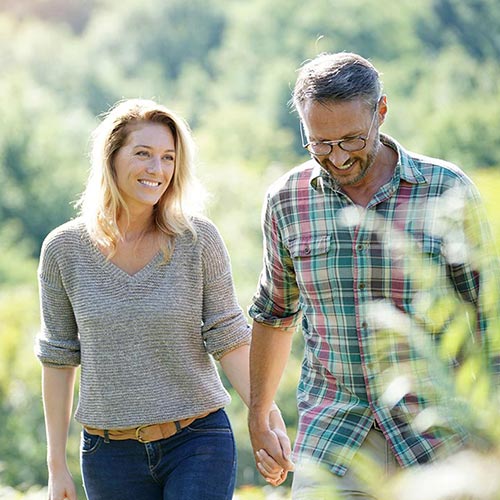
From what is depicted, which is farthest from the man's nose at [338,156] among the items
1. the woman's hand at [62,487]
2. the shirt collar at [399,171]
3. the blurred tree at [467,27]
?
the blurred tree at [467,27]

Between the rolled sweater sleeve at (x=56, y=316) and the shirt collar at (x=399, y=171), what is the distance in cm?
96

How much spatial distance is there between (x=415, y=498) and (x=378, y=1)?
280ft

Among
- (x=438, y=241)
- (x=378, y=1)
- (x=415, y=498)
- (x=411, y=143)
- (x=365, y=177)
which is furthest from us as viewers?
(x=378, y=1)

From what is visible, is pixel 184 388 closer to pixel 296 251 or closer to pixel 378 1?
pixel 296 251

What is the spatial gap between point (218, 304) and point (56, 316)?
490 mm

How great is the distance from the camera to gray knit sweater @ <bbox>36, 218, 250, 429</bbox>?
141 inches

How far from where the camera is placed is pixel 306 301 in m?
3.14

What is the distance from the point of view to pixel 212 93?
8519 centimetres

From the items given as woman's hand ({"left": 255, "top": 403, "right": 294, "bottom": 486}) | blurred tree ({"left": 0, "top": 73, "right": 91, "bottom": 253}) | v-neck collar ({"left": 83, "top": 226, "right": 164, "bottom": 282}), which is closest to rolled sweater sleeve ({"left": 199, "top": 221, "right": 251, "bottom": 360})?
v-neck collar ({"left": 83, "top": 226, "right": 164, "bottom": 282})

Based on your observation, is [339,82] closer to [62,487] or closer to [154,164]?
[154,164]

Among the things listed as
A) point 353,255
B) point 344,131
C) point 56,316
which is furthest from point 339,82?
point 56,316

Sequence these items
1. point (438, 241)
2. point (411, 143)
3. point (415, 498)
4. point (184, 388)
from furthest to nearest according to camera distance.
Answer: point (411, 143) → point (184, 388) → point (438, 241) → point (415, 498)

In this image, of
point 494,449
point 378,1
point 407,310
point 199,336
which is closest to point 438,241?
point 407,310

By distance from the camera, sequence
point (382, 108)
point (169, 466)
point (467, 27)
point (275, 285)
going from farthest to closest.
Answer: point (467, 27), point (169, 466), point (275, 285), point (382, 108)
